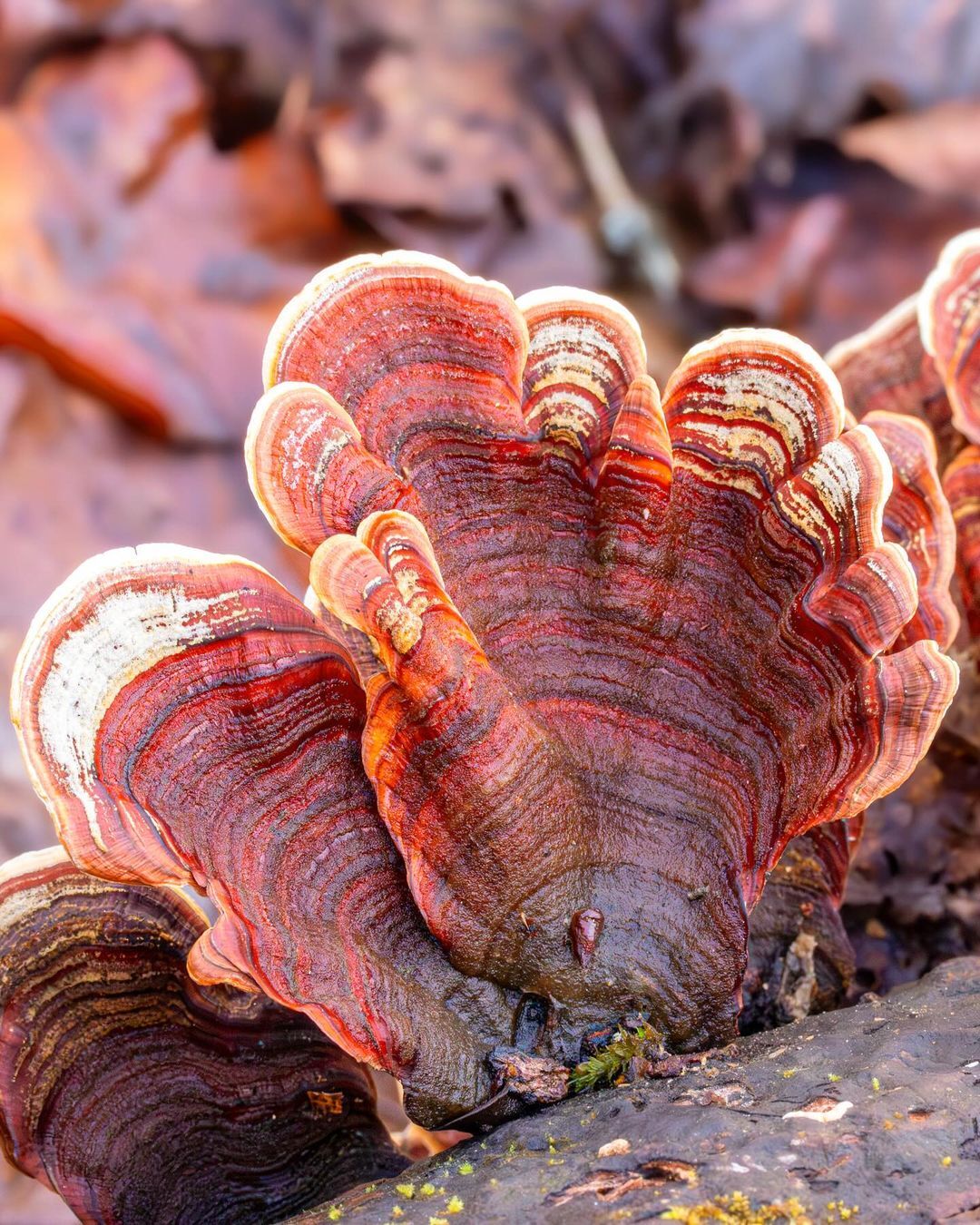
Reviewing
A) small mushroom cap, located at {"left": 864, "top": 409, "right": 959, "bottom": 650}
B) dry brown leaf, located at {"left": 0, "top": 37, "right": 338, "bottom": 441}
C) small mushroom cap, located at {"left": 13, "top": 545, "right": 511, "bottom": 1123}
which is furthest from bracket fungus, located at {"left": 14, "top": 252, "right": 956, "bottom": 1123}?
dry brown leaf, located at {"left": 0, "top": 37, "right": 338, "bottom": 441}

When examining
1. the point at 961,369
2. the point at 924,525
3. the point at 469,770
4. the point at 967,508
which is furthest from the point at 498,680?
the point at 961,369

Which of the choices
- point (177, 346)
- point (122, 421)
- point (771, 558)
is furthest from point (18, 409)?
point (771, 558)

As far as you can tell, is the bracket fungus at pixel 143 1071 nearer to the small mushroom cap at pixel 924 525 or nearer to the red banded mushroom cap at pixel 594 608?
the red banded mushroom cap at pixel 594 608

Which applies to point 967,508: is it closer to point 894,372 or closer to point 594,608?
point 894,372

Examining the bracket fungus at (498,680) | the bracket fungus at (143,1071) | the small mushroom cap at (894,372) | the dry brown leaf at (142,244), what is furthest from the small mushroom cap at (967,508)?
the dry brown leaf at (142,244)

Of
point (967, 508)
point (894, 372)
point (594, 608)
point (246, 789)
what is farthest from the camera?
point (894, 372)

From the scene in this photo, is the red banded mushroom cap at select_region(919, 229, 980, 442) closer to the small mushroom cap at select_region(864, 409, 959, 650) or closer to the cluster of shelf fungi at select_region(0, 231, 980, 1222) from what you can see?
the small mushroom cap at select_region(864, 409, 959, 650)
